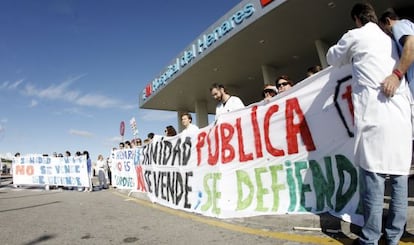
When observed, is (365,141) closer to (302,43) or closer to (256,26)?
(256,26)

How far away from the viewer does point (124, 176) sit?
39.9 feet

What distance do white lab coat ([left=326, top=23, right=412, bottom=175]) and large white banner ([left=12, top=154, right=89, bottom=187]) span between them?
42.2ft

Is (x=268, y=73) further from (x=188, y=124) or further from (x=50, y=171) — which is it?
(x=188, y=124)

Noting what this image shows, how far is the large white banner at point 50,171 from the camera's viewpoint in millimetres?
14219

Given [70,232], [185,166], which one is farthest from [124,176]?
[70,232]

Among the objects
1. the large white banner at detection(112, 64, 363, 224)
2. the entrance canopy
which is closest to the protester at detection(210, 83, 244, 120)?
the large white banner at detection(112, 64, 363, 224)

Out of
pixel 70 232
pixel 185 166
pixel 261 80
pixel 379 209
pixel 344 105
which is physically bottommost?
pixel 70 232

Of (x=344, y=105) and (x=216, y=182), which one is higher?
(x=344, y=105)

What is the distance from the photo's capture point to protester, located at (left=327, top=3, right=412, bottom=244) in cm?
248

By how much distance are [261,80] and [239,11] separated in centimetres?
874

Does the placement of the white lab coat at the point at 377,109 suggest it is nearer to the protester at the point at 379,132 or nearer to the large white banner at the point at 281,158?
the protester at the point at 379,132

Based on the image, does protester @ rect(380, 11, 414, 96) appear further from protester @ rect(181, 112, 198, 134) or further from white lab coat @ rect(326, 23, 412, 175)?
protester @ rect(181, 112, 198, 134)

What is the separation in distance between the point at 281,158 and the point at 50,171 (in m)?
14.0

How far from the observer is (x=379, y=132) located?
8.14 ft
